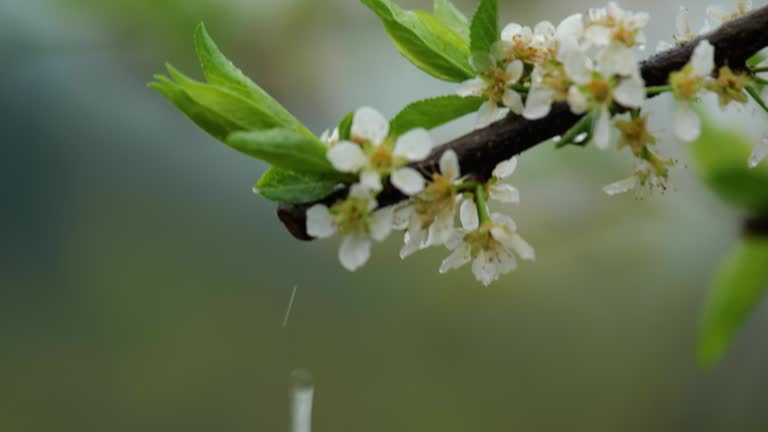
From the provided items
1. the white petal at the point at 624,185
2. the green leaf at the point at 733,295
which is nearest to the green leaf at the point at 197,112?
the white petal at the point at 624,185

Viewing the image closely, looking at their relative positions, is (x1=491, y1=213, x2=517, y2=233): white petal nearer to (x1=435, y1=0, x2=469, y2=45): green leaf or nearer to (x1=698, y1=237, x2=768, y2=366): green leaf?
(x1=435, y1=0, x2=469, y2=45): green leaf

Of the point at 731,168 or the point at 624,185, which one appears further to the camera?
the point at 731,168

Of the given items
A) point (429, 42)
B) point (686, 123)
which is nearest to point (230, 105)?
point (429, 42)

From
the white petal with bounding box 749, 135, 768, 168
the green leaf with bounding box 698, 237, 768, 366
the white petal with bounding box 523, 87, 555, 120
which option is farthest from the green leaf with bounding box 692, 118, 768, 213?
the white petal with bounding box 523, 87, 555, 120

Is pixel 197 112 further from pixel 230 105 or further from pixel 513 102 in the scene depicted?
pixel 513 102

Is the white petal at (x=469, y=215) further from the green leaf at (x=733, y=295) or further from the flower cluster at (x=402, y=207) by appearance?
the green leaf at (x=733, y=295)
